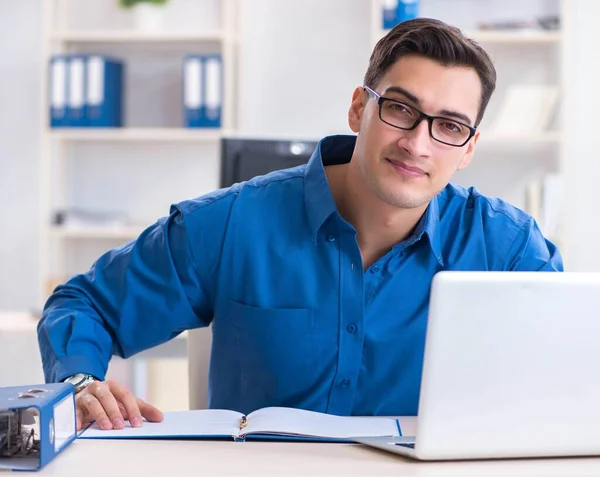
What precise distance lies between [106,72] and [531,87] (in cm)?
177

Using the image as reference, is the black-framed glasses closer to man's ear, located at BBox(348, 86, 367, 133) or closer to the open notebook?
man's ear, located at BBox(348, 86, 367, 133)

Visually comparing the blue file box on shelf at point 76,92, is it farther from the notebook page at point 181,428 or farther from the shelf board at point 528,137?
the notebook page at point 181,428

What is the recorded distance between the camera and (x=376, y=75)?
1.72m

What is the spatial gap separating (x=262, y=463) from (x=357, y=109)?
845 mm

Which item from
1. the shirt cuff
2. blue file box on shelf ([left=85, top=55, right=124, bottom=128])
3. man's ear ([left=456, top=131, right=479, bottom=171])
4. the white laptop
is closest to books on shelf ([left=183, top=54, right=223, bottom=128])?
blue file box on shelf ([left=85, top=55, right=124, bottom=128])

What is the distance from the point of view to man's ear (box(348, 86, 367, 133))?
1767 millimetres

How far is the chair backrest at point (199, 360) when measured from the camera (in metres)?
1.81

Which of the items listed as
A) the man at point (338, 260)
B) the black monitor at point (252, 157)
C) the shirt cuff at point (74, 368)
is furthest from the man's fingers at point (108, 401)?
the black monitor at point (252, 157)

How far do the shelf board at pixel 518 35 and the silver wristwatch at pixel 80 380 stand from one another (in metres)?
2.74

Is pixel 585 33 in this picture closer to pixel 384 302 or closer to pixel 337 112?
pixel 337 112

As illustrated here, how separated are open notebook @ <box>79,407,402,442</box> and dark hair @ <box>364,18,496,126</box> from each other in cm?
59

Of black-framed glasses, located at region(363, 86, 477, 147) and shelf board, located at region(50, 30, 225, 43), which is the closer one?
black-framed glasses, located at region(363, 86, 477, 147)

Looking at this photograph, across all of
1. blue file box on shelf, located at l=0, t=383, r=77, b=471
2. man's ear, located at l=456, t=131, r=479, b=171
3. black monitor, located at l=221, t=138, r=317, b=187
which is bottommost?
blue file box on shelf, located at l=0, t=383, r=77, b=471

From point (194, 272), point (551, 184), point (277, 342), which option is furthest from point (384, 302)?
point (551, 184)
